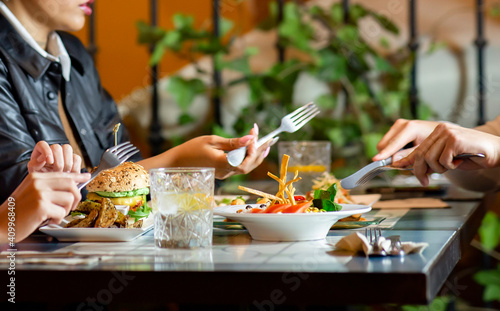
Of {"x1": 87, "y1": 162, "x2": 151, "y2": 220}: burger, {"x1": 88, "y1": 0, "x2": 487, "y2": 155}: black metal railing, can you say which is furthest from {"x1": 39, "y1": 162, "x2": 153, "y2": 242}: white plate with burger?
{"x1": 88, "y1": 0, "x2": 487, "y2": 155}: black metal railing

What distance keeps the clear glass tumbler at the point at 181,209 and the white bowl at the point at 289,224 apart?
0.07 m

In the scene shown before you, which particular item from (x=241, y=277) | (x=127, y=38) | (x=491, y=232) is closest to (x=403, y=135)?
(x=241, y=277)

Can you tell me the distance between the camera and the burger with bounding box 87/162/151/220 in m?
1.25

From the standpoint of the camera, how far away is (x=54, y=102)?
181 cm

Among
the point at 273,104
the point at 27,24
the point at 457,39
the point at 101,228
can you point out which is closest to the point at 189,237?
the point at 101,228

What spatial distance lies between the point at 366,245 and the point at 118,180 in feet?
1.76

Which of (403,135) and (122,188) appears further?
(403,135)

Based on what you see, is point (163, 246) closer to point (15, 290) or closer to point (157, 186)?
point (157, 186)

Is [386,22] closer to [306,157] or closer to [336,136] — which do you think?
[336,136]

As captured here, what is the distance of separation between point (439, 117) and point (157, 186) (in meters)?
1.83

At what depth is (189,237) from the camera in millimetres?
1012

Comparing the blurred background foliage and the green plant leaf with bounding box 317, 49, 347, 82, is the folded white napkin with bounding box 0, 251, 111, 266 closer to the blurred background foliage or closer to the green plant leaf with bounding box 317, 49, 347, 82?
the blurred background foliage

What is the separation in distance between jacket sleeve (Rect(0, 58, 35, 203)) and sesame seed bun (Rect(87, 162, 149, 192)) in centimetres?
28

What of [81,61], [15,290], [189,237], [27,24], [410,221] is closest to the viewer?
[15,290]
